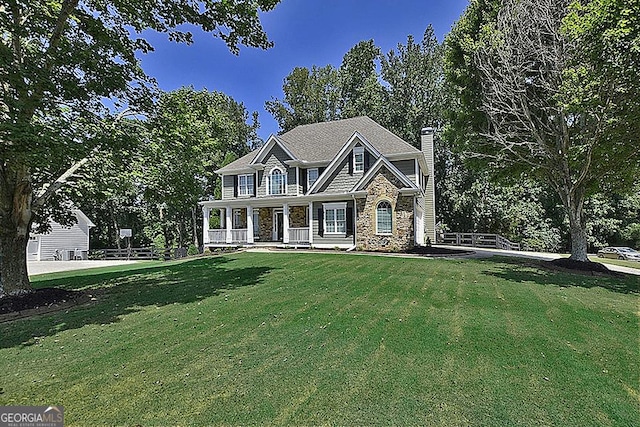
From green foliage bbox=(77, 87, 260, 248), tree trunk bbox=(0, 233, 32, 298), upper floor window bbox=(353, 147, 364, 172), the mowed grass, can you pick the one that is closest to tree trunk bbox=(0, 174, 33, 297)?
tree trunk bbox=(0, 233, 32, 298)

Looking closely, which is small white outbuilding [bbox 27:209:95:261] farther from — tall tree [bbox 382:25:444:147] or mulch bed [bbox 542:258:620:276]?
mulch bed [bbox 542:258:620:276]

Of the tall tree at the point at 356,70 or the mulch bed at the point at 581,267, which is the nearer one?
the mulch bed at the point at 581,267

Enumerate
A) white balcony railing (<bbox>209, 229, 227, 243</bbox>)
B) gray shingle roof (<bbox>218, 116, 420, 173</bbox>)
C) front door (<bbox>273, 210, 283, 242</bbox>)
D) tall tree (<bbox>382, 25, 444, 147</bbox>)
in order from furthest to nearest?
tall tree (<bbox>382, 25, 444, 147</bbox>) → front door (<bbox>273, 210, 283, 242</bbox>) → white balcony railing (<bbox>209, 229, 227, 243</bbox>) → gray shingle roof (<bbox>218, 116, 420, 173</bbox>)

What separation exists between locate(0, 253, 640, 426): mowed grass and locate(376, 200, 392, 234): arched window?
9990 mm

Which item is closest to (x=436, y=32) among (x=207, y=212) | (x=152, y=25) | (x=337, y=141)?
(x=337, y=141)

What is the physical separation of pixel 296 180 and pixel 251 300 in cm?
1571

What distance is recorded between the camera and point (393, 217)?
59.7 ft

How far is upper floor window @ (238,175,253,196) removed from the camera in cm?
2478

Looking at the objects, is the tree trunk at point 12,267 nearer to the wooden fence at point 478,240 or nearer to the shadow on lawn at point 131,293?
the shadow on lawn at point 131,293

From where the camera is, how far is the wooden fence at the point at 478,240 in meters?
24.9

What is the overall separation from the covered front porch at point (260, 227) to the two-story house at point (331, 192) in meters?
0.06

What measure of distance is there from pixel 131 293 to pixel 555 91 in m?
14.6

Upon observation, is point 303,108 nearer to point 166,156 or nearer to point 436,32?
point 436,32

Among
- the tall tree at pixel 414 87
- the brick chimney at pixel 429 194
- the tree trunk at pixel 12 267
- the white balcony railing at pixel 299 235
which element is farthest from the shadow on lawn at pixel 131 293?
the tall tree at pixel 414 87
